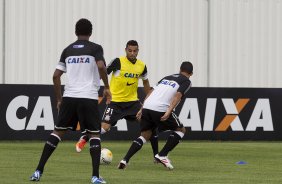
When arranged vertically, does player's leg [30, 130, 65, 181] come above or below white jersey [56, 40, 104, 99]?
below

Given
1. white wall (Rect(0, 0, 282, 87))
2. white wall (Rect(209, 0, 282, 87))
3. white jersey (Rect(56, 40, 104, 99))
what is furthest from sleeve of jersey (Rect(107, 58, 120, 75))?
white wall (Rect(209, 0, 282, 87))

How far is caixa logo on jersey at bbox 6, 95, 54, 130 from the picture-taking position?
22.5 meters

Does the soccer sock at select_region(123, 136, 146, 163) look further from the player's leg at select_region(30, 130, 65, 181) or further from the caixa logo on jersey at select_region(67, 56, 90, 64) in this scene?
the caixa logo on jersey at select_region(67, 56, 90, 64)

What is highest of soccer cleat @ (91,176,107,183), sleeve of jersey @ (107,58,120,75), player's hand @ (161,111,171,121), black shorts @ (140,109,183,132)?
sleeve of jersey @ (107,58,120,75)

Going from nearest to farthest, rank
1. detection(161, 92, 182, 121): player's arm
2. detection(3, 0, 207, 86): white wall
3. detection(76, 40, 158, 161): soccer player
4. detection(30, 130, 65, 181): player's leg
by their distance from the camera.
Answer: detection(30, 130, 65, 181): player's leg → detection(161, 92, 182, 121): player's arm → detection(76, 40, 158, 161): soccer player → detection(3, 0, 207, 86): white wall

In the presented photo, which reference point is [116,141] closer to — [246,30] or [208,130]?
[208,130]

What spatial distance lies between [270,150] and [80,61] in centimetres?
939

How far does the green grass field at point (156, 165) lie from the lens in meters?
13.1

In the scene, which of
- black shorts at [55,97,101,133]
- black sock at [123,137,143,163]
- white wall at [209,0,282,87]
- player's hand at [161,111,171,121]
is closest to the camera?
black shorts at [55,97,101,133]

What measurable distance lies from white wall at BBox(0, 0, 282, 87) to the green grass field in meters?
6.07

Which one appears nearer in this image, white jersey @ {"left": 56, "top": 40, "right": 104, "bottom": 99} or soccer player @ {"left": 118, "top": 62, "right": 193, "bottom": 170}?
white jersey @ {"left": 56, "top": 40, "right": 104, "bottom": 99}

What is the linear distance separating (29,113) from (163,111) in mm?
8251

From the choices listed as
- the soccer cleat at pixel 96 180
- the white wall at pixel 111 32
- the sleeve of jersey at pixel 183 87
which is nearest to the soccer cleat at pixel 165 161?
the sleeve of jersey at pixel 183 87

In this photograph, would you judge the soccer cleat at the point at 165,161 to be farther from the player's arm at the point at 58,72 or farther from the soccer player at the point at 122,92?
the player's arm at the point at 58,72
